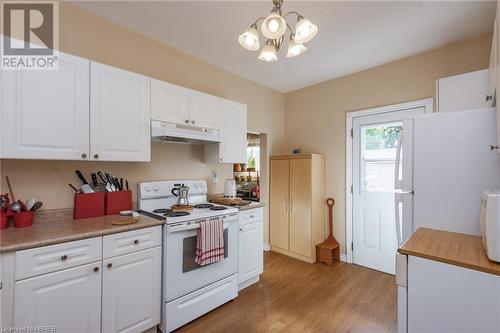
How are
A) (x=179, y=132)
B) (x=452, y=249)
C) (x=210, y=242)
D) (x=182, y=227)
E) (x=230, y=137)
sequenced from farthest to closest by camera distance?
1. (x=230, y=137)
2. (x=179, y=132)
3. (x=210, y=242)
4. (x=182, y=227)
5. (x=452, y=249)

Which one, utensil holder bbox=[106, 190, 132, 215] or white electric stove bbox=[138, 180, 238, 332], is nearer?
white electric stove bbox=[138, 180, 238, 332]

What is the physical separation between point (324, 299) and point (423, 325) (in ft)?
4.11

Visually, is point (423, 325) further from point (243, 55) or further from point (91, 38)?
point (91, 38)

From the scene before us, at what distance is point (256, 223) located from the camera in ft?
8.83

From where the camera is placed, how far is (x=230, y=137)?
9.28 feet

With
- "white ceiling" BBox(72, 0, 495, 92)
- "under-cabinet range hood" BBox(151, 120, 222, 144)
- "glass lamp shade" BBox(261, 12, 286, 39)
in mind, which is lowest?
"under-cabinet range hood" BBox(151, 120, 222, 144)

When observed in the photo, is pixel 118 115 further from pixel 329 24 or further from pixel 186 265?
pixel 329 24

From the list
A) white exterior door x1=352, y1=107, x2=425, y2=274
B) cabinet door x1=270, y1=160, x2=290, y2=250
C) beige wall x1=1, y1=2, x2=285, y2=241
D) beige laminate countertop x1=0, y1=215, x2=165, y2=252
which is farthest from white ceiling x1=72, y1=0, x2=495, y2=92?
beige laminate countertop x1=0, y1=215, x2=165, y2=252

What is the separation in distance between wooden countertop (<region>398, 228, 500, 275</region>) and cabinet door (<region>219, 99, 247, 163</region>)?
1.94 m

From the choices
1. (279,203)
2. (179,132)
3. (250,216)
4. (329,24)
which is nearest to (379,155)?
(279,203)

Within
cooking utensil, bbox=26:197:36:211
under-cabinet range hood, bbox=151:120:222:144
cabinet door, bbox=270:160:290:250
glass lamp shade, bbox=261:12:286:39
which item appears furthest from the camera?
cabinet door, bbox=270:160:290:250

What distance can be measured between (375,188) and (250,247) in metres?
1.84

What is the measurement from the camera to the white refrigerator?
1.63 meters

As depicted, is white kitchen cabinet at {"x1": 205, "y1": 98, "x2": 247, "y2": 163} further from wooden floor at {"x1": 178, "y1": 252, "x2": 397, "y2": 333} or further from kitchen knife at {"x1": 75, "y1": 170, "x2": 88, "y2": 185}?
wooden floor at {"x1": 178, "y1": 252, "x2": 397, "y2": 333}
